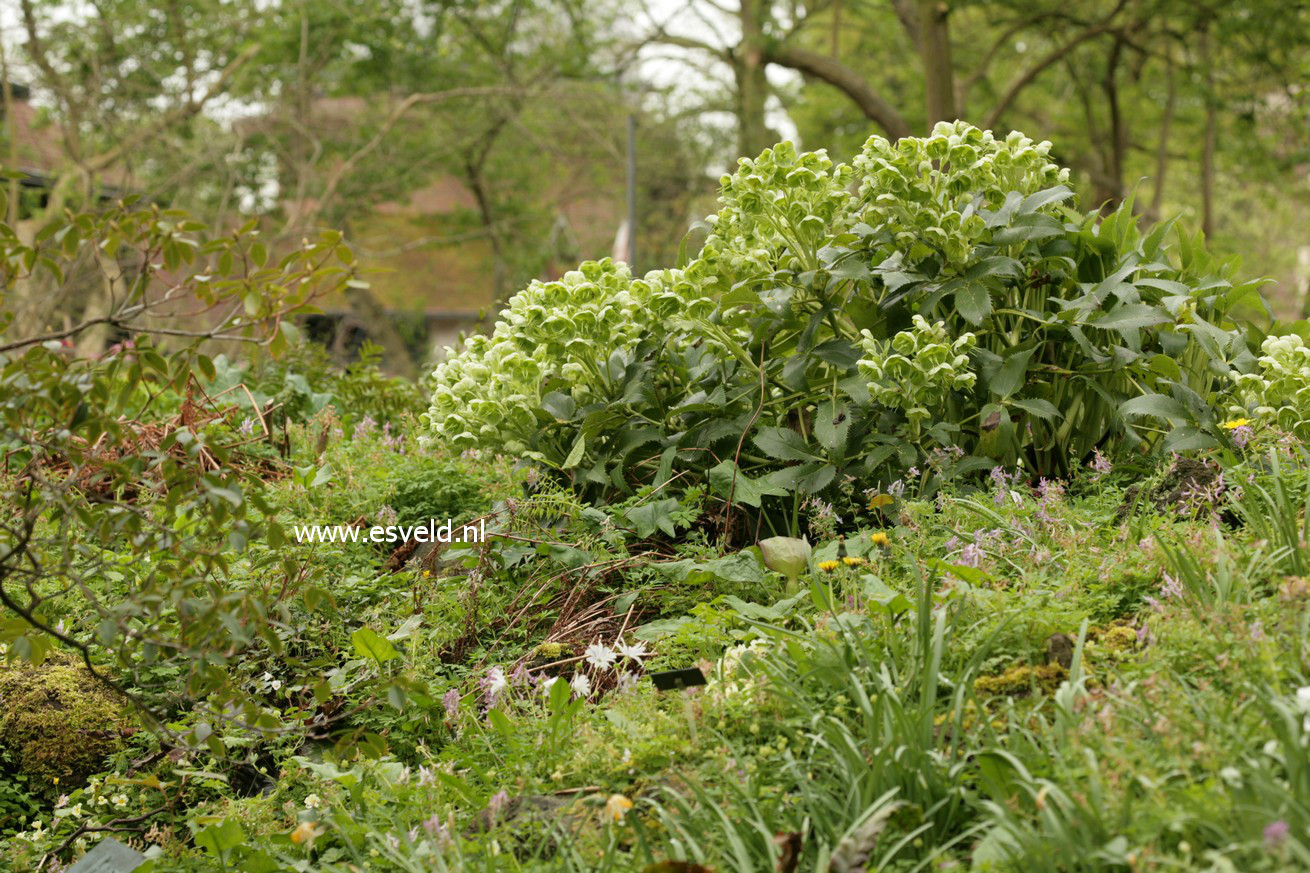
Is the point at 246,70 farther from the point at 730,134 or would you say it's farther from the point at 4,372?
the point at 4,372

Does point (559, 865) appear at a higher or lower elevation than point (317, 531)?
lower

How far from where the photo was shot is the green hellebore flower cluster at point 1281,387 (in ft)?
11.1

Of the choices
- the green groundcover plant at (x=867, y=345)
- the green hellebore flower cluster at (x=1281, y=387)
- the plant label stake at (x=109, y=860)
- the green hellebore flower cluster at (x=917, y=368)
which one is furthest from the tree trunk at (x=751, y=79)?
the plant label stake at (x=109, y=860)

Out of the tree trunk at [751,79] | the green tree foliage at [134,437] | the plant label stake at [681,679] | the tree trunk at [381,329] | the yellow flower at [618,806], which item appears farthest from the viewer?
the tree trunk at [381,329]

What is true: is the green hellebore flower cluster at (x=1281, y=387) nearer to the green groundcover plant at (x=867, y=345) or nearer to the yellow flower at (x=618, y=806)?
the green groundcover plant at (x=867, y=345)

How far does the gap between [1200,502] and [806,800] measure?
59.1 inches

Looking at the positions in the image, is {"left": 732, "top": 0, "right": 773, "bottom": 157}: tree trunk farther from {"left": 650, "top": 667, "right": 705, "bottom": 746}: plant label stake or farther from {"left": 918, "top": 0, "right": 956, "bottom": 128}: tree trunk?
{"left": 650, "top": 667, "right": 705, "bottom": 746}: plant label stake

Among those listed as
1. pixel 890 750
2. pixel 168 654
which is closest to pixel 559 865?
pixel 890 750

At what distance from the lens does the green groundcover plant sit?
3477 millimetres

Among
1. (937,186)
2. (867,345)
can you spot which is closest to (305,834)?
(867,345)

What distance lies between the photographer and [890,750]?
6.66 feet

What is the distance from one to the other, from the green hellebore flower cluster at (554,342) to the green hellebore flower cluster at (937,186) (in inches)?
25.0

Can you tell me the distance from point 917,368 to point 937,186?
61cm

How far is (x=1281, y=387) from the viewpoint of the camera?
11.2 ft
